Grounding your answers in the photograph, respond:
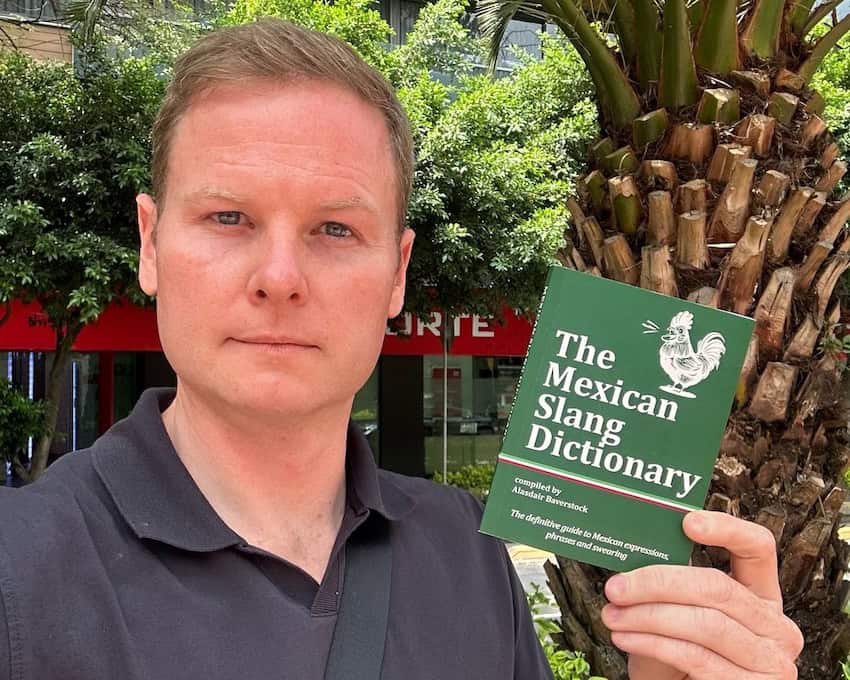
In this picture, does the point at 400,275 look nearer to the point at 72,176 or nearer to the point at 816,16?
the point at 816,16

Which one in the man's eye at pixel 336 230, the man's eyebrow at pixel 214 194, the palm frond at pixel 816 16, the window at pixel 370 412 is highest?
the palm frond at pixel 816 16

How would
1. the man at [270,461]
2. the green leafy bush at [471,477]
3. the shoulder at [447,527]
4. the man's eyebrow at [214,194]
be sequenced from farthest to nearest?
1. the green leafy bush at [471,477]
2. the shoulder at [447,527]
3. the man's eyebrow at [214,194]
4. the man at [270,461]

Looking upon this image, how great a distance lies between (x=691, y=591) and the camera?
4.23 feet

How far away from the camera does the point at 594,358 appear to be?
1356 mm

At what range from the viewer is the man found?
1.15 metres

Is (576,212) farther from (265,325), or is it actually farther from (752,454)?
(265,325)

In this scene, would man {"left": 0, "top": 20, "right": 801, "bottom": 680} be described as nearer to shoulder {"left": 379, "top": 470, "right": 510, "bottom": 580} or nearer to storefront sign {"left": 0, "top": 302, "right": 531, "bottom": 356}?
shoulder {"left": 379, "top": 470, "right": 510, "bottom": 580}

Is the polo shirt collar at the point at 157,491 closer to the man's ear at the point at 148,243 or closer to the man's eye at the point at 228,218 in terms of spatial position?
the man's ear at the point at 148,243

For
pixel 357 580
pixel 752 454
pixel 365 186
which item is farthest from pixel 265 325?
pixel 752 454

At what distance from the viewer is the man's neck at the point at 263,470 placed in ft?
4.40

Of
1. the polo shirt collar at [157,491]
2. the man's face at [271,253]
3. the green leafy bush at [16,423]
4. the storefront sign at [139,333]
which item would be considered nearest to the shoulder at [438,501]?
the polo shirt collar at [157,491]

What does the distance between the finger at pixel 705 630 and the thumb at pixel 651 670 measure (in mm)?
126

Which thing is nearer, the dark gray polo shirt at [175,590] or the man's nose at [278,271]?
the dark gray polo shirt at [175,590]

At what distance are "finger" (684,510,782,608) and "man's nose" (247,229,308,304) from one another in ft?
2.33
